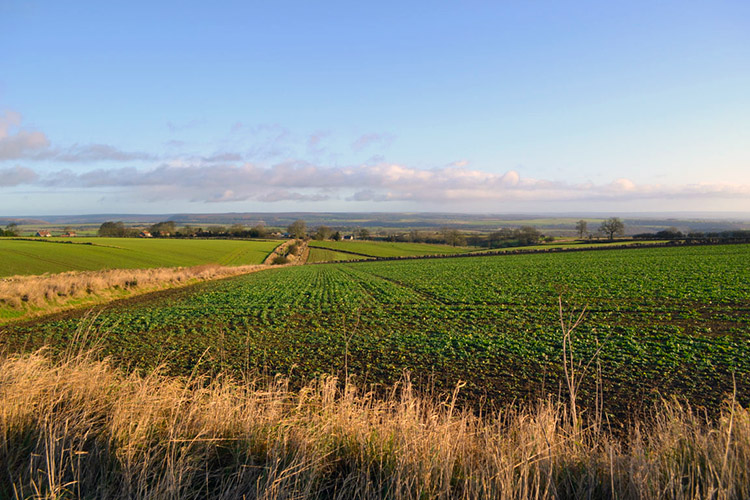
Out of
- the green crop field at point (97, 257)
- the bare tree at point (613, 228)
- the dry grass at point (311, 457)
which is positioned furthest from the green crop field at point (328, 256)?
the dry grass at point (311, 457)

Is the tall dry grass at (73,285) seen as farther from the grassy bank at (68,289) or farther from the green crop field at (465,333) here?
the green crop field at (465,333)

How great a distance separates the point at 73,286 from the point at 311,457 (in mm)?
29524

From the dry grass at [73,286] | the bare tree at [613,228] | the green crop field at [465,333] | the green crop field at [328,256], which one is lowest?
the green crop field at [328,256]

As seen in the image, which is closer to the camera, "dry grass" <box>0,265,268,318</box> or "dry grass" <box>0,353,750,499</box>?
"dry grass" <box>0,353,750,499</box>

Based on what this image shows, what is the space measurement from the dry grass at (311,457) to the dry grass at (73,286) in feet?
74.6

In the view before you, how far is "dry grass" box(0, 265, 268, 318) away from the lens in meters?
21.9

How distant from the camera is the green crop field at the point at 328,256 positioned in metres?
78.6

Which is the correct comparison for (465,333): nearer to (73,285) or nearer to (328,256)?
(73,285)

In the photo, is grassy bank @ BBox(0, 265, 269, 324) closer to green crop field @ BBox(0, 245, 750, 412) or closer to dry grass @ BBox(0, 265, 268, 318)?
dry grass @ BBox(0, 265, 268, 318)

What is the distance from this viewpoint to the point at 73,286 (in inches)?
1017

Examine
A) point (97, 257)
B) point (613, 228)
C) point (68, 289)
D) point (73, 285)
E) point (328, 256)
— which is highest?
point (613, 228)

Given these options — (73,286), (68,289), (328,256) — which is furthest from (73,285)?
(328,256)

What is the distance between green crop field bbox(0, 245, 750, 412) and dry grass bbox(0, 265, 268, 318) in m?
2.31

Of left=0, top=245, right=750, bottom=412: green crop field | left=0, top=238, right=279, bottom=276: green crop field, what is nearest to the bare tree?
left=0, top=245, right=750, bottom=412: green crop field
